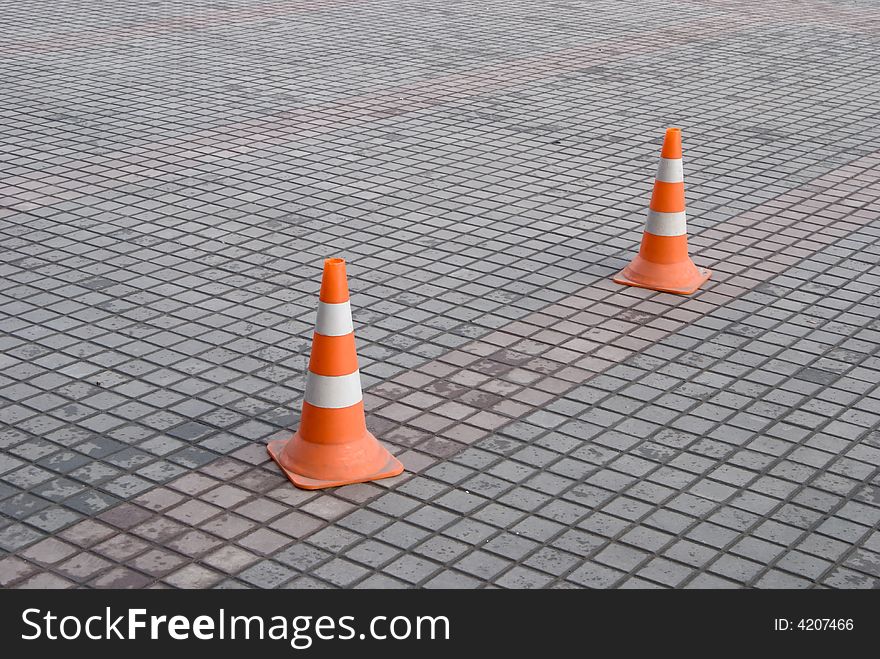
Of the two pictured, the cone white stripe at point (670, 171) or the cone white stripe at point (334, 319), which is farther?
the cone white stripe at point (670, 171)

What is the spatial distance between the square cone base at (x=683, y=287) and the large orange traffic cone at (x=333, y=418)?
90.4 inches

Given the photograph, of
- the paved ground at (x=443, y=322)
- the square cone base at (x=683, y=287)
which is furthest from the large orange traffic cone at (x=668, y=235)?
the paved ground at (x=443, y=322)

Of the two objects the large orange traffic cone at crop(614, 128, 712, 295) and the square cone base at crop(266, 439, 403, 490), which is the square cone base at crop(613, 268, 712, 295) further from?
the square cone base at crop(266, 439, 403, 490)

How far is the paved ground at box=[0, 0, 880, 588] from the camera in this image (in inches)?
166

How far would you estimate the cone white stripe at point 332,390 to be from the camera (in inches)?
178

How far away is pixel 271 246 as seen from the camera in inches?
272

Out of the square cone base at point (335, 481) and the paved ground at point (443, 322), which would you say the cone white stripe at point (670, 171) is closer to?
the paved ground at point (443, 322)

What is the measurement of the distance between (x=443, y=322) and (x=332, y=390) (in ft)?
4.93

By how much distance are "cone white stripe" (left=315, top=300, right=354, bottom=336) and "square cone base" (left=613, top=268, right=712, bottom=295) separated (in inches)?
92.3

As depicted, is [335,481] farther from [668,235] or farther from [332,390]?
[668,235]

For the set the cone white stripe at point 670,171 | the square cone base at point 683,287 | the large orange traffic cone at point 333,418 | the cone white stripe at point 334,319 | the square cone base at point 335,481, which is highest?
the cone white stripe at point 334,319

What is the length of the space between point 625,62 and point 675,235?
581 centimetres
